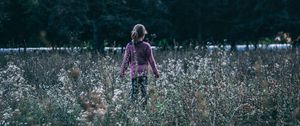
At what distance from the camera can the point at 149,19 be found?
78.0ft

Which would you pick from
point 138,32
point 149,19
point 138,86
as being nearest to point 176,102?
point 138,86

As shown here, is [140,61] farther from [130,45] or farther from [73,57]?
[73,57]

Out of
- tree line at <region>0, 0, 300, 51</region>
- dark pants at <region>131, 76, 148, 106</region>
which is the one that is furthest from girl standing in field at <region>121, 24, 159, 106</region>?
tree line at <region>0, 0, 300, 51</region>

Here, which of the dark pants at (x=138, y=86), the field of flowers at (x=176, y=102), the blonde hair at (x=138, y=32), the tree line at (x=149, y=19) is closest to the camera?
the field of flowers at (x=176, y=102)

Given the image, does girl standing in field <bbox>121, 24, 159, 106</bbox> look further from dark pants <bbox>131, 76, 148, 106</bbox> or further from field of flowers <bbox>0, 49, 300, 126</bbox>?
field of flowers <bbox>0, 49, 300, 126</bbox>

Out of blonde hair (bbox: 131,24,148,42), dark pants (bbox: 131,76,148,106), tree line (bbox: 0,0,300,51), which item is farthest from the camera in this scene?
tree line (bbox: 0,0,300,51)

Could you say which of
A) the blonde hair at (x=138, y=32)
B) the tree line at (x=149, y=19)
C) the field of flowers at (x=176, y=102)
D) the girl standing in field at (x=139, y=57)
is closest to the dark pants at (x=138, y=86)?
the girl standing in field at (x=139, y=57)

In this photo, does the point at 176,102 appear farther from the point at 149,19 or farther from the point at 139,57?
the point at 149,19

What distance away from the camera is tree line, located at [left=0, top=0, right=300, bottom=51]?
22062 mm

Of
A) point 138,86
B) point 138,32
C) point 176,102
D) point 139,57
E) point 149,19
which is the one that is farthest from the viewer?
point 149,19

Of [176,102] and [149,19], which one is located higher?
[149,19]

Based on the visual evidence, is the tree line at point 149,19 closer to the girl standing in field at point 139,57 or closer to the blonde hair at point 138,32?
the girl standing in field at point 139,57

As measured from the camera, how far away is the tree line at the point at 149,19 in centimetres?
2206

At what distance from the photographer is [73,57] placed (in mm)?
13883
